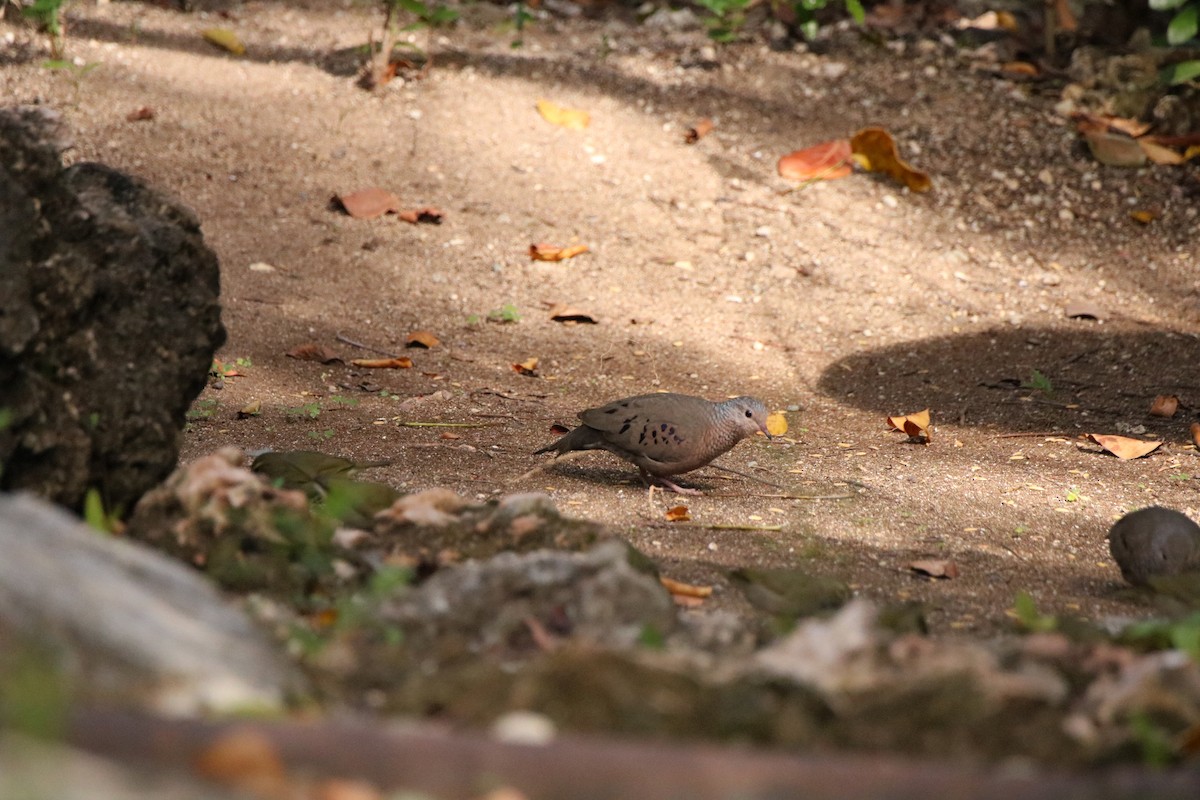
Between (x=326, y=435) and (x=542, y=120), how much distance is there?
4021 mm

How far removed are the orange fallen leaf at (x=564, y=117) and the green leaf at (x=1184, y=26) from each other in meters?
3.44

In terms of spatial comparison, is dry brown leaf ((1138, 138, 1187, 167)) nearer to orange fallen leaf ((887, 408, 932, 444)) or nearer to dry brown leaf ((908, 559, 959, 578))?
orange fallen leaf ((887, 408, 932, 444))

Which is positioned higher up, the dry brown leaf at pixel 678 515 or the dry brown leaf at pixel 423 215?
the dry brown leaf at pixel 678 515

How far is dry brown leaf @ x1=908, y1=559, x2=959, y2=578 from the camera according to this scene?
154 inches

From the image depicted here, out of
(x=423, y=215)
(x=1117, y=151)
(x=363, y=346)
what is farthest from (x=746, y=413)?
(x=1117, y=151)

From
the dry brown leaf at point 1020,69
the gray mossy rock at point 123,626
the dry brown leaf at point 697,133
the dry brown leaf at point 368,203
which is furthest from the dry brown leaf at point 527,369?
the dry brown leaf at point 1020,69

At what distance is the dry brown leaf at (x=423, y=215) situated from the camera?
294 inches

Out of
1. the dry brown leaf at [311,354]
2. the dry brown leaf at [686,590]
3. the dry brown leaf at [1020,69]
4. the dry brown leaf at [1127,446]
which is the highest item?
the dry brown leaf at [1020,69]

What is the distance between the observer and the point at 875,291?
24.0ft

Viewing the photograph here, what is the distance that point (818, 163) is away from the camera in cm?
825

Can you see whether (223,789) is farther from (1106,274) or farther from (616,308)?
(1106,274)

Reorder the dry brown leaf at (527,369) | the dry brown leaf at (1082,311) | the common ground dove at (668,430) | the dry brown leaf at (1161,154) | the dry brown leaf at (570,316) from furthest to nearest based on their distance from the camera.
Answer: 1. the dry brown leaf at (1161,154)
2. the dry brown leaf at (1082,311)
3. the dry brown leaf at (570,316)
4. the dry brown leaf at (527,369)
5. the common ground dove at (668,430)

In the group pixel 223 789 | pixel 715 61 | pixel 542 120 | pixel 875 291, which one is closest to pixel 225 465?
pixel 223 789

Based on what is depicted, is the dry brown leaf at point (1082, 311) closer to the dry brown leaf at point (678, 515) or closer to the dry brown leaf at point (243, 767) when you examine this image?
the dry brown leaf at point (678, 515)
